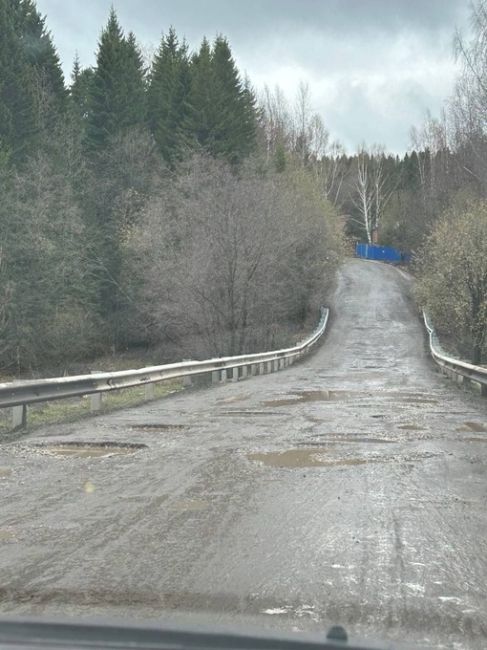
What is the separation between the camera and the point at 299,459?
26.3ft

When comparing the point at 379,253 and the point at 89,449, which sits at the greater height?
the point at 379,253

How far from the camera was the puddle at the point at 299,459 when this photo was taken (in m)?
7.73

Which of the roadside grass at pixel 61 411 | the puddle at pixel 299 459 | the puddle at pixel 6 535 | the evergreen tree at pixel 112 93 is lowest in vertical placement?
the roadside grass at pixel 61 411

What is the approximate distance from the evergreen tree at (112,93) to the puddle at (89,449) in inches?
1774

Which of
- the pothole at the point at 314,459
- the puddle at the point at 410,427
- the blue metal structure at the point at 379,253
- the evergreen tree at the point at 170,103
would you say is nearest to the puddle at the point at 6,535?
the pothole at the point at 314,459

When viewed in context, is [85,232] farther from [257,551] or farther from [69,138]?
[257,551]

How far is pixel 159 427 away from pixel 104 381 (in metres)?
3.08

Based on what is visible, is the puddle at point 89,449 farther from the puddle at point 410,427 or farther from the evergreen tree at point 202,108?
the evergreen tree at point 202,108

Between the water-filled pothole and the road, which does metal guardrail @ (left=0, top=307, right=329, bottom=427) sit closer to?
the road

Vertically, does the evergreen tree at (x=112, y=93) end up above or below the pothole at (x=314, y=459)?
above

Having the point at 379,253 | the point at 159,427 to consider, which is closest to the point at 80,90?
the point at 379,253

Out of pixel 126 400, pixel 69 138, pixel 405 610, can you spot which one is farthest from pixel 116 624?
pixel 69 138

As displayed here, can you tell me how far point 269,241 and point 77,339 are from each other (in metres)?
12.8

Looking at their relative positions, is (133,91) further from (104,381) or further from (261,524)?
(261,524)
